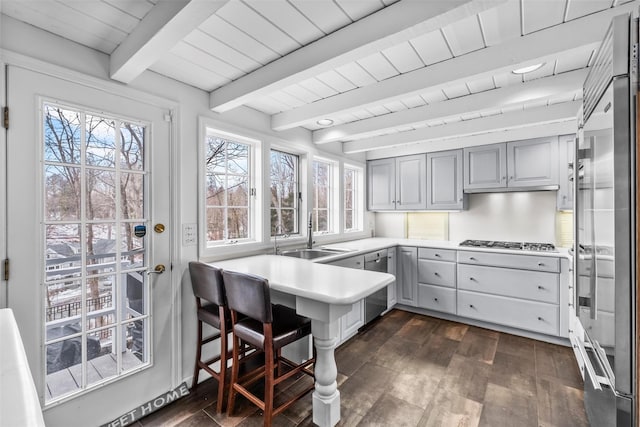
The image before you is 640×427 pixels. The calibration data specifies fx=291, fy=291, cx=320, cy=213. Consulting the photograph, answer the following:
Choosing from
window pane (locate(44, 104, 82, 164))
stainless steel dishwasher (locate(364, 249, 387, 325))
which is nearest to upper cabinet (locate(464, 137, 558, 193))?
stainless steel dishwasher (locate(364, 249, 387, 325))

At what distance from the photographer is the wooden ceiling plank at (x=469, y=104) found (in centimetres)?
197

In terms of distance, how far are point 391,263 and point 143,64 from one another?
3025 mm

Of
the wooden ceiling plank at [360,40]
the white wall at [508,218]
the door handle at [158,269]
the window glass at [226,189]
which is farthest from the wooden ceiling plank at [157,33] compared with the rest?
the white wall at [508,218]

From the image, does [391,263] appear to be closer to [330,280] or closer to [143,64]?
[330,280]

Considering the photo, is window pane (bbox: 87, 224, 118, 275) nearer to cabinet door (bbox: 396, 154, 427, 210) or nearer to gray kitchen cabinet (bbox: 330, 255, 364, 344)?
gray kitchen cabinet (bbox: 330, 255, 364, 344)

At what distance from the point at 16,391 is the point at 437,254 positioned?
3.42 metres

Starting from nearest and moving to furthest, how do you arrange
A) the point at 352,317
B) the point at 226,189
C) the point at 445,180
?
the point at 226,189, the point at 352,317, the point at 445,180

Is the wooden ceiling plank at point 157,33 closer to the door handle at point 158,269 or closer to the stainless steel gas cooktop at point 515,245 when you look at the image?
the door handle at point 158,269

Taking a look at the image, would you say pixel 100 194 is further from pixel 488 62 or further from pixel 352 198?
pixel 352 198

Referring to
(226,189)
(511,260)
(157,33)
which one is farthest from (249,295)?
(511,260)

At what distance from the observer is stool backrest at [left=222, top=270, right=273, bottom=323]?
4.99ft

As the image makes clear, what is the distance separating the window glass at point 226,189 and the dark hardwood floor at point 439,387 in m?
1.19

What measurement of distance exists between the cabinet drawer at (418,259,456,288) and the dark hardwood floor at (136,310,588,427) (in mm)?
587

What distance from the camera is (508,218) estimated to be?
3500 mm
